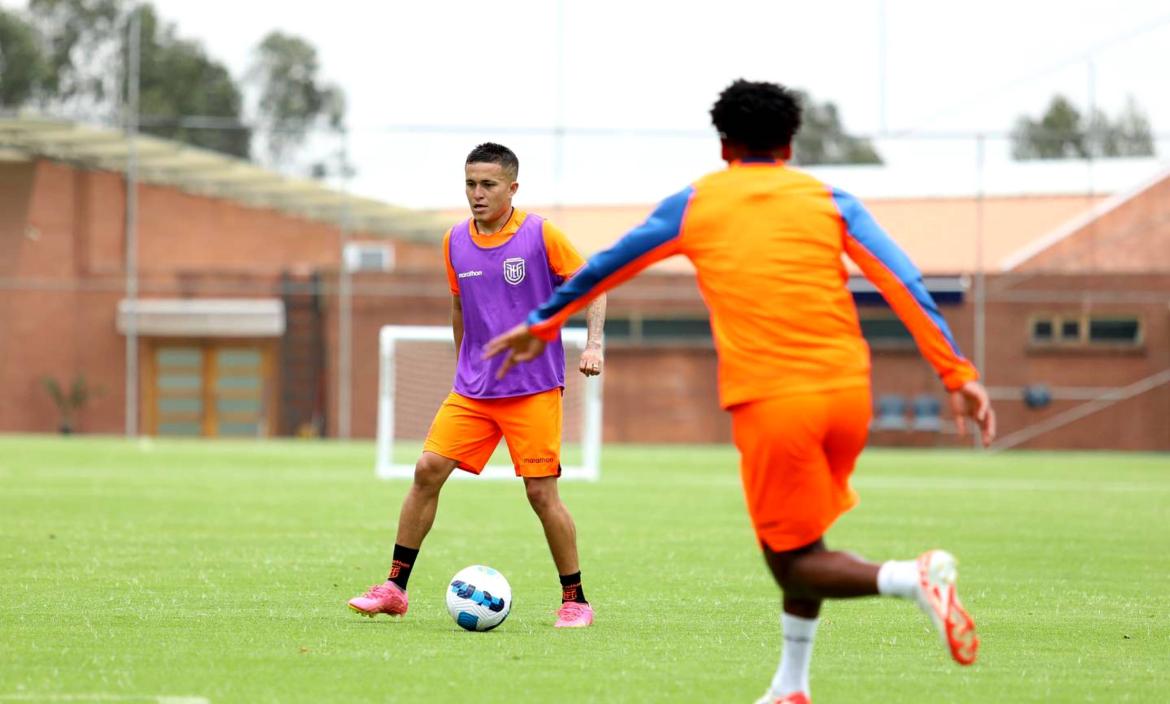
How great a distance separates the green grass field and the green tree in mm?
35372

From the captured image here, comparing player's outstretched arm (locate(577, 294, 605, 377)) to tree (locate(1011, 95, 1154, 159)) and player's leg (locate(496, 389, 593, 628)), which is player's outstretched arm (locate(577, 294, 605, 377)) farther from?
tree (locate(1011, 95, 1154, 159))

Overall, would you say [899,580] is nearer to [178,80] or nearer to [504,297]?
[504,297]

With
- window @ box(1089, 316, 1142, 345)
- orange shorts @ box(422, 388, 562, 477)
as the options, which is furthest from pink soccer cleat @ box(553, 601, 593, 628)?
window @ box(1089, 316, 1142, 345)

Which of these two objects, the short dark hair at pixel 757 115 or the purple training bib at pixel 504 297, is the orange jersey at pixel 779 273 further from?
the purple training bib at pixel 504 297

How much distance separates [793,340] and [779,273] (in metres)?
0.22

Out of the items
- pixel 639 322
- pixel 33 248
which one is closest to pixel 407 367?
pixel 639 322

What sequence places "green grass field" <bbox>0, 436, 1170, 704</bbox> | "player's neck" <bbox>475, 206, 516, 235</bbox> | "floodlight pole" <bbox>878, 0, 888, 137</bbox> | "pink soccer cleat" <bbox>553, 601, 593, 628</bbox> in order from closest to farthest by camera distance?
"green grass field" <bbox>0, 436, 1170, 704</bbox> < "pink soccer cleat" <bbox>553, 601, 593, 628</bbox> < "player's neck" <bbox>475, 206, 516, 235</bbox> < "floodlight pole" <bbox>878, 0, 888, 137</bbox>

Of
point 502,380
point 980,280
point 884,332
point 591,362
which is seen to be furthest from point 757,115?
point 884,332

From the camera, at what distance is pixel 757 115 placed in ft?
18.5

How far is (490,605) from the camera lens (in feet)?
25.0

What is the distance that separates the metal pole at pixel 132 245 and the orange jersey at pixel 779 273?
3042 cm

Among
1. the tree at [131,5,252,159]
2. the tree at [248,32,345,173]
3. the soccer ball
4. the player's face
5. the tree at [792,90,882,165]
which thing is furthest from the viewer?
the tree at [131,5,252,159]

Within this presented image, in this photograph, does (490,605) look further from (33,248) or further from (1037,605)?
(33,248)

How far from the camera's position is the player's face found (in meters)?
7.91
